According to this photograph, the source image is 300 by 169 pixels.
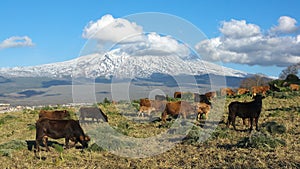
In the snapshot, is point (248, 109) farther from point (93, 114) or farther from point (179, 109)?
point (93, 114)

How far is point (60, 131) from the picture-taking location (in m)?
13.8

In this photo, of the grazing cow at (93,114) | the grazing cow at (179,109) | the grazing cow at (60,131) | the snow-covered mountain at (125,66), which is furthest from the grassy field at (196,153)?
the grazing cow at (93,114)

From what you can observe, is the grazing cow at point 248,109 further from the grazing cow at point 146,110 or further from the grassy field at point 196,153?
the grazing cow at point 146,110

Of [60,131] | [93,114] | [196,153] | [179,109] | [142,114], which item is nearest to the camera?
[196,153]

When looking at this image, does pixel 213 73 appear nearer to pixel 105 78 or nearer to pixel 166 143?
pixel 105 78

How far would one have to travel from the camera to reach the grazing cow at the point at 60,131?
13746mm

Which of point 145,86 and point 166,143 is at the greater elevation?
point 145,86

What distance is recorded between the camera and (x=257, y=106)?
1574cm

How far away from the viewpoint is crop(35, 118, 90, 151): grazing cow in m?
13.7

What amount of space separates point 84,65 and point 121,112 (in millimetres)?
7835

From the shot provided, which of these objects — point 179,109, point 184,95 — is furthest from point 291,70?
point 179,109

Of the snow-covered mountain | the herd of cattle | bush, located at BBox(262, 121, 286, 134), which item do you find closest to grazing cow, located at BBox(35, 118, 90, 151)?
the herd of cattle

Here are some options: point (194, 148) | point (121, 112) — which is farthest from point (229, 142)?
point (121, 112)

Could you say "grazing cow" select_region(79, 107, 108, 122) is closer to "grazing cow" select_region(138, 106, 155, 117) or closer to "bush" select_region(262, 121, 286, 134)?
"grazing cow" select_region(138, 106, 155, 117)
